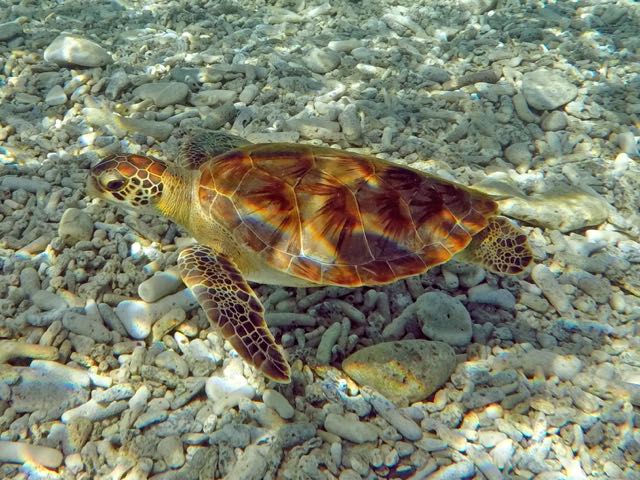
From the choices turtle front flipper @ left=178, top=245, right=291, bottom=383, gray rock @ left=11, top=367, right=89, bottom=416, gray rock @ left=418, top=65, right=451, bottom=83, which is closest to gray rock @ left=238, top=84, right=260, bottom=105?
gray rock @ left=418, top=65, right=451, bottom=83

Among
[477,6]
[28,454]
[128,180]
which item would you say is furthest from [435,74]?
[28,454]

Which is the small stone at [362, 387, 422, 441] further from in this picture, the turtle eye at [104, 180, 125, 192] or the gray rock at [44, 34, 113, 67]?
the gray rock at [44, 34, 113, 67]

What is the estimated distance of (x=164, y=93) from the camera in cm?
418

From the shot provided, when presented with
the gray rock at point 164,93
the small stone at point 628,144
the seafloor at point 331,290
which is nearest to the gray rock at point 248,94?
the seafloor at point 331,290

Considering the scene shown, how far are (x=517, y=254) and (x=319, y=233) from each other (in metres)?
1.27

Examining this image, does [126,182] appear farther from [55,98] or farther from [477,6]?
[477,6]

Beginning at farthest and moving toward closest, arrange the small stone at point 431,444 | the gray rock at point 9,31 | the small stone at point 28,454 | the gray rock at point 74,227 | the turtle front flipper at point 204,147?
the gray rock at point 9,31
the turtle front flipper at point 204,147
the gray rock at point 74,227
the small stone at point 431,444
the small stone at point 28,454

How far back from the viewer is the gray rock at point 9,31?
191 inches

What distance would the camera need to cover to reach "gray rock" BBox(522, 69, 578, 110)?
14.1 feet

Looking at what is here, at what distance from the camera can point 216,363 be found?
2.51 m

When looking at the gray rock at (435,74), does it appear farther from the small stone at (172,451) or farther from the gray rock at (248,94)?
the small stone at (172,451)

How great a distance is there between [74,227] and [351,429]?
216cm

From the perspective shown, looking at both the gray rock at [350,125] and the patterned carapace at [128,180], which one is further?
the gray rock at [350,125]

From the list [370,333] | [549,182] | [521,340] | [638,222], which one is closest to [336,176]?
[370,333]
